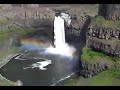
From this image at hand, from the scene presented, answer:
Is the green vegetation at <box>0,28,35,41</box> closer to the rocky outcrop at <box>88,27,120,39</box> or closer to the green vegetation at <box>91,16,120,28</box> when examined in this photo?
the green vegetation at <box>91,16,120,28</box>

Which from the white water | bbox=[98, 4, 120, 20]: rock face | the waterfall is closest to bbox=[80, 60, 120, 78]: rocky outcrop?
bbox=[98, 4, 120, 20]: rock face

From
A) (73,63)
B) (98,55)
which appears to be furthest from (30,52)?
(98,55)

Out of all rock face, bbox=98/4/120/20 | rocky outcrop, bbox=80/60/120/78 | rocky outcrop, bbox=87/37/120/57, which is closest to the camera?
rocky outcrop, bbox=80/60/120/78

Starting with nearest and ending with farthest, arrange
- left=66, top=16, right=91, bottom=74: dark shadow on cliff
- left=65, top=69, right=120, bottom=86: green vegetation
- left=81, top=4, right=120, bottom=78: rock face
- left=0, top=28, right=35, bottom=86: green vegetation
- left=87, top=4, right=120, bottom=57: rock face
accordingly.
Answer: left=65, top=69, right=120, bottom=86: green vegetation, left=81, top=4, right=120, bottom=78: rock face, left=87, top=4, right=120, bottom=57: rock face, left=0, top=28, right=35, bottom=86: green vegetation, left=66, top=16, right=91, bottom=74: dark shadow on cliff

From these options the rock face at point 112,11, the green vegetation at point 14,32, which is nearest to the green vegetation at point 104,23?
the rock face at point 112,11

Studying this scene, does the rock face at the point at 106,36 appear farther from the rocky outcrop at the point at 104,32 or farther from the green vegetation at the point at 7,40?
the green vegetation at the point at 7,40

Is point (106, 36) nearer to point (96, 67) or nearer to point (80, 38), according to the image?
point (96, 67)

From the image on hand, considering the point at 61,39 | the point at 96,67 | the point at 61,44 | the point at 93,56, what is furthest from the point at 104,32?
the point at 61,39
